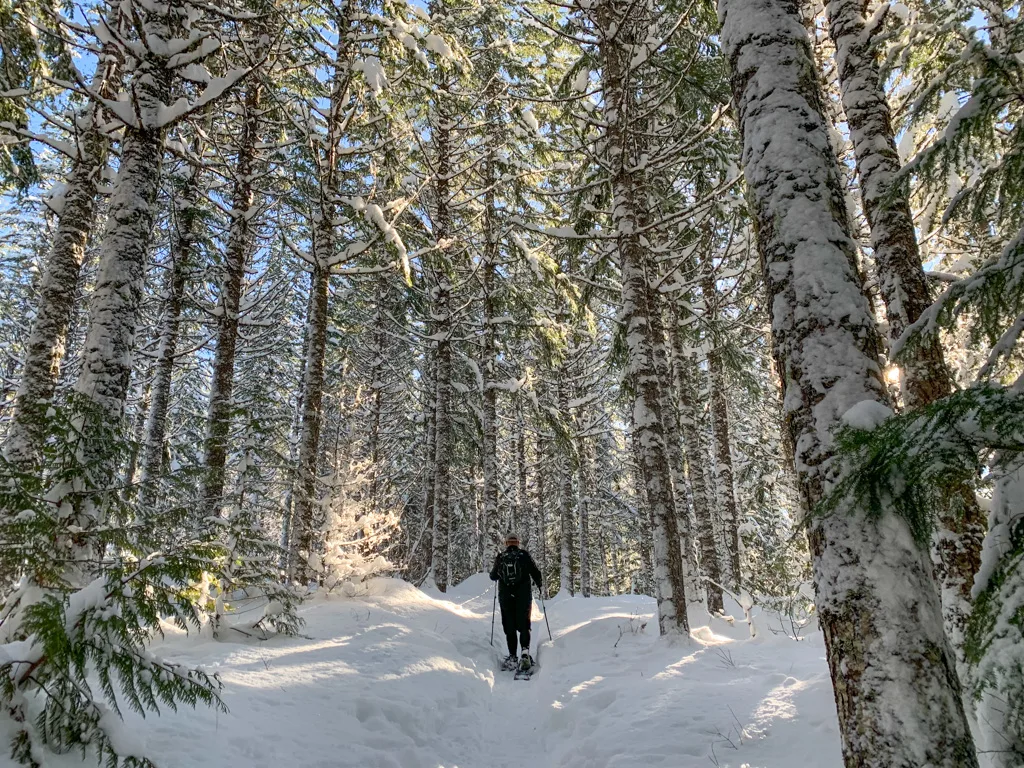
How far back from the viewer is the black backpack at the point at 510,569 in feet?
27.8

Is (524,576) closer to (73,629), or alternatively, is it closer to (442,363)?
(73,629)

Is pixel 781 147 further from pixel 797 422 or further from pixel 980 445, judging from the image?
pixel 980 445

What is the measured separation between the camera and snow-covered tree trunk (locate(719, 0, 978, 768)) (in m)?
2.19

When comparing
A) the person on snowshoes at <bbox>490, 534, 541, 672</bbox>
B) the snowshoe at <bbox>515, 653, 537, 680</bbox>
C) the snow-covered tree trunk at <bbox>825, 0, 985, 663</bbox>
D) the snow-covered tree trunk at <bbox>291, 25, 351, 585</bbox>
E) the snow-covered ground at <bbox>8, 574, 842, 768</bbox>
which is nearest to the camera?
the snow-covered ground at <bbox>8, 574, 842, 768</bbox>

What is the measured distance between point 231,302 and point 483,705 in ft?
26.4

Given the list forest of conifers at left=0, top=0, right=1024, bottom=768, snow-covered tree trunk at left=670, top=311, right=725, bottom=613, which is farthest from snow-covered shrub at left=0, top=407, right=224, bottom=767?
snow-covered tree trunk at left=670, top=311, right=725, bottom=613

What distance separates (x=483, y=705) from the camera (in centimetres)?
627

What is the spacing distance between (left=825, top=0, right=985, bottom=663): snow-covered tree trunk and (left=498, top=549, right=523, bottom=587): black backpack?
18.2ft

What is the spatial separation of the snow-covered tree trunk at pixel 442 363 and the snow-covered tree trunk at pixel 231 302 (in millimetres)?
4486

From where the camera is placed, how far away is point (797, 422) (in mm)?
2752

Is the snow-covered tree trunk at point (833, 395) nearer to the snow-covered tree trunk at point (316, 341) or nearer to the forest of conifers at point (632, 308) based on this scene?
the forest of conifers at point (632, 308)

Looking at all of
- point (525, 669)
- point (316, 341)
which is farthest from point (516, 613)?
point (316, 341)

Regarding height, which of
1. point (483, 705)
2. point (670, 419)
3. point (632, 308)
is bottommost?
point (483, 705)

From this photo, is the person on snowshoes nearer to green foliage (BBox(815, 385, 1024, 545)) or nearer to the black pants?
the black pants
